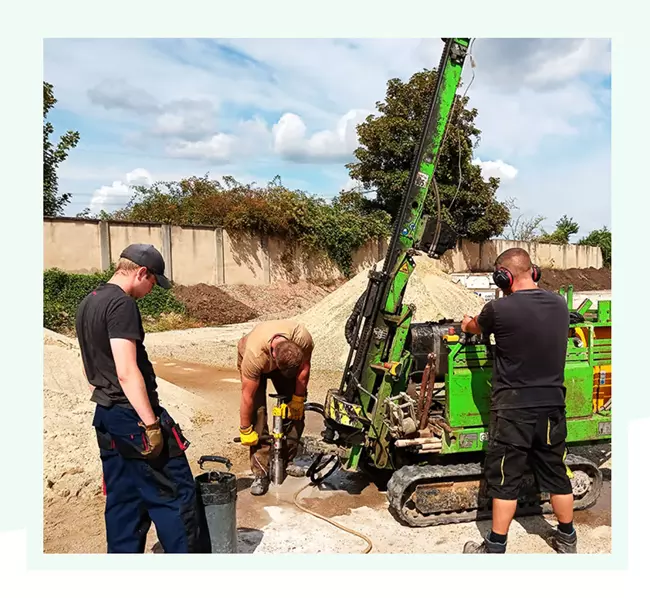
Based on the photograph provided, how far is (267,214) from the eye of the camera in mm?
20438

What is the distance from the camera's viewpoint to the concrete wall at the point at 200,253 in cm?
1611

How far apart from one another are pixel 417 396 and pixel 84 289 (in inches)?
520

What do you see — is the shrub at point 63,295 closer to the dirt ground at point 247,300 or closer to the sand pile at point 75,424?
the dirt ground at point 247,300

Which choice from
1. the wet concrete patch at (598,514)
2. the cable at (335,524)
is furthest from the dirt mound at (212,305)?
the wet concrete patch at (598,514)

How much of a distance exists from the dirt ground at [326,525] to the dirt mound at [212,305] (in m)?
11.8

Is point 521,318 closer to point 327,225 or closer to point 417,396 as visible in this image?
point 417,396

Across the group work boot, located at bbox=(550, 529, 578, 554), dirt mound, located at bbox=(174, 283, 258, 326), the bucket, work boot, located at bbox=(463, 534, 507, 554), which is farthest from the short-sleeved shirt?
dirt mound, located at bbox=(174, 283, 258, 326)

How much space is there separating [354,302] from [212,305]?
21.7ft

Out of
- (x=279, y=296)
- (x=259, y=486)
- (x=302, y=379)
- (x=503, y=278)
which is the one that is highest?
(x=503, y=278)

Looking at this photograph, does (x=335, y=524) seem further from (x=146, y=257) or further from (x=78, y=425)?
(x=78, y=425)

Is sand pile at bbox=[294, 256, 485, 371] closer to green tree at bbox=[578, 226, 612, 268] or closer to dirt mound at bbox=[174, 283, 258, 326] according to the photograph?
dirt mound at bbox=[174, 283, 258, 326]

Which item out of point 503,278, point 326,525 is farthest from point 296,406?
point 503,278

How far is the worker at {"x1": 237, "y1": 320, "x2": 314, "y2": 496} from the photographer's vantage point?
459cm

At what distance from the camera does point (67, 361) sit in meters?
7.20
